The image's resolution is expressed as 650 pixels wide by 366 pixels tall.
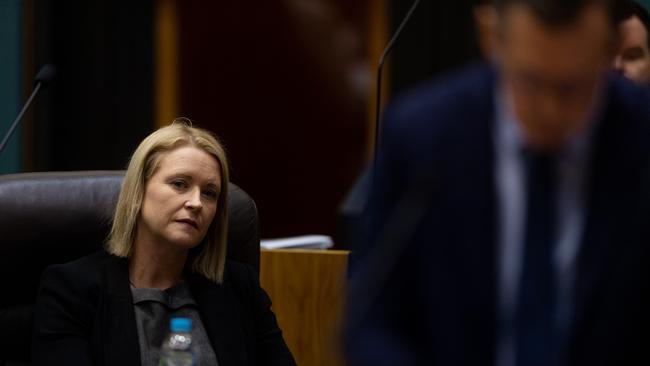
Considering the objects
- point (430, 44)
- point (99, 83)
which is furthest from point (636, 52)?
point (99, 83)

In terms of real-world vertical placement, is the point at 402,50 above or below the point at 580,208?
above

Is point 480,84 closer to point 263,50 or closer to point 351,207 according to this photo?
point 351,207

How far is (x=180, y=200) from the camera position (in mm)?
2336

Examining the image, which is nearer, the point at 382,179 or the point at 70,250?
the point at 382,179

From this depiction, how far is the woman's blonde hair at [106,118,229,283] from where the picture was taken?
2.31 metres

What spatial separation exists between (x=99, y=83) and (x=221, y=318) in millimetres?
2511

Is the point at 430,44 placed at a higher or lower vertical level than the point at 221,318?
higher

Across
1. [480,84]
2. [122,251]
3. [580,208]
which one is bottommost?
[122,251]

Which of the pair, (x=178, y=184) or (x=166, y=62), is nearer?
(x=178, y=184)

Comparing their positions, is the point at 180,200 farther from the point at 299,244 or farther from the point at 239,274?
the point at 299,244

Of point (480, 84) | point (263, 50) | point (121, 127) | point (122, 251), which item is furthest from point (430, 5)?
point (480, 84)

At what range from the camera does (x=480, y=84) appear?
1.00 meters

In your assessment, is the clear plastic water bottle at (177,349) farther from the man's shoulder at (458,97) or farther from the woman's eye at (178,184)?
the man's shoulder at (458,97)

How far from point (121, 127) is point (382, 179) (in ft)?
12.3
